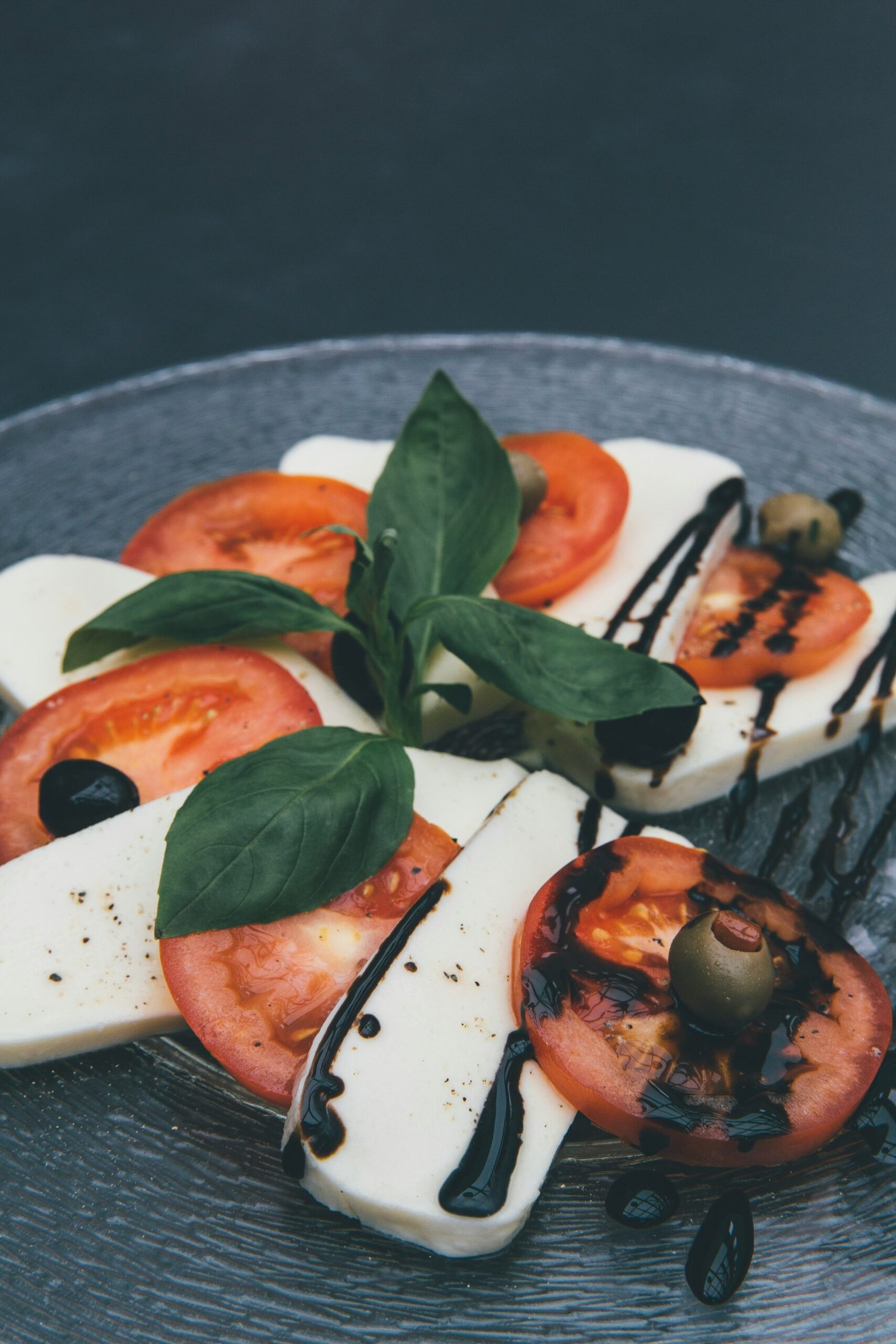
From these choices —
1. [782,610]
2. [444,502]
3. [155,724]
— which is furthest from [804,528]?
[155,724]

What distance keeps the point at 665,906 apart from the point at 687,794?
1.88 ft

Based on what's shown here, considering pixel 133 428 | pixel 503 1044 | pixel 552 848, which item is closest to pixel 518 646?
pixel 552 848

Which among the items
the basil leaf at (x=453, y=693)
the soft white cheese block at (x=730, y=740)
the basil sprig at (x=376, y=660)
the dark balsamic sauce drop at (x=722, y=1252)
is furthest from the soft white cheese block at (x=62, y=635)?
the dark balsamic sauce drop at (x=722, y=1252)

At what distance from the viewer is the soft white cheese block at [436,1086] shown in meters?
1.78

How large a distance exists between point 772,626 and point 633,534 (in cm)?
46

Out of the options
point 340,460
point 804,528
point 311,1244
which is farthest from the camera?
point 340,460

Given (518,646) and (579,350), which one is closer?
(518,646)

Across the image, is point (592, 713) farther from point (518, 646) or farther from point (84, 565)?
point (84, 565)

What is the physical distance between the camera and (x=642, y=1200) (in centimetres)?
192

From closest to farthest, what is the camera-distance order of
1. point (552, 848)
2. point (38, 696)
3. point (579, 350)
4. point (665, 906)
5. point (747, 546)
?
point (665, 906)
point (552, 848)
point (38, 696)
point (747, 546)
point (579, 350)

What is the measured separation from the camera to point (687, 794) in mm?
2621

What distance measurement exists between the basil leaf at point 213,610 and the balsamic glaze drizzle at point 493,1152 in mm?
1013

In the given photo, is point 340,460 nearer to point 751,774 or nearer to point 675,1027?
point 751,774

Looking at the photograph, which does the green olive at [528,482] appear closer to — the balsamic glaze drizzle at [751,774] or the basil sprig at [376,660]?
the basil sprig at [376,660]
